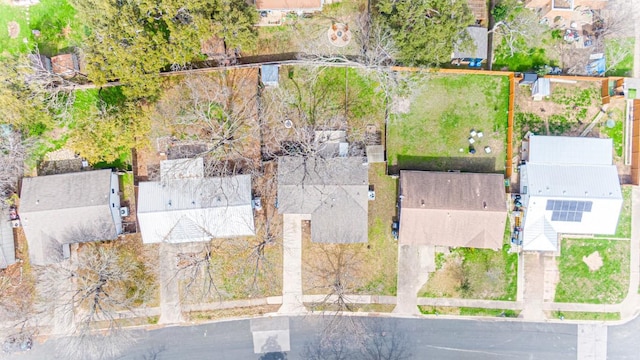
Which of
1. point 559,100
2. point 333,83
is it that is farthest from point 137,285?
point 559,100

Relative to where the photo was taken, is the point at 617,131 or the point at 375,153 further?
the point at 617,131

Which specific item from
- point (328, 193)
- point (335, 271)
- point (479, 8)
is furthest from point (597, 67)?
point (335, 271)

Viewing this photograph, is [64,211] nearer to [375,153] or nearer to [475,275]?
[375,153]

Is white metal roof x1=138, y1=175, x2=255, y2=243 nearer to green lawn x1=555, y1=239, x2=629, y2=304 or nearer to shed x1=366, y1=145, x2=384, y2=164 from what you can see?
shed x1=366, y1=145, x2=384, y2=164

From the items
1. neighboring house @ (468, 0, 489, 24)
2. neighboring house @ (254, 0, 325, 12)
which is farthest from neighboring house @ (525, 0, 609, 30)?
neighboring house @ (254, 0, 325, 12)

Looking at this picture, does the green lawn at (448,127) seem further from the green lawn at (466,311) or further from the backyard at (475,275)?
the green lawn at (466,311)

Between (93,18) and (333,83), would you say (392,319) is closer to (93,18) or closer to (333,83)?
(333,83)
